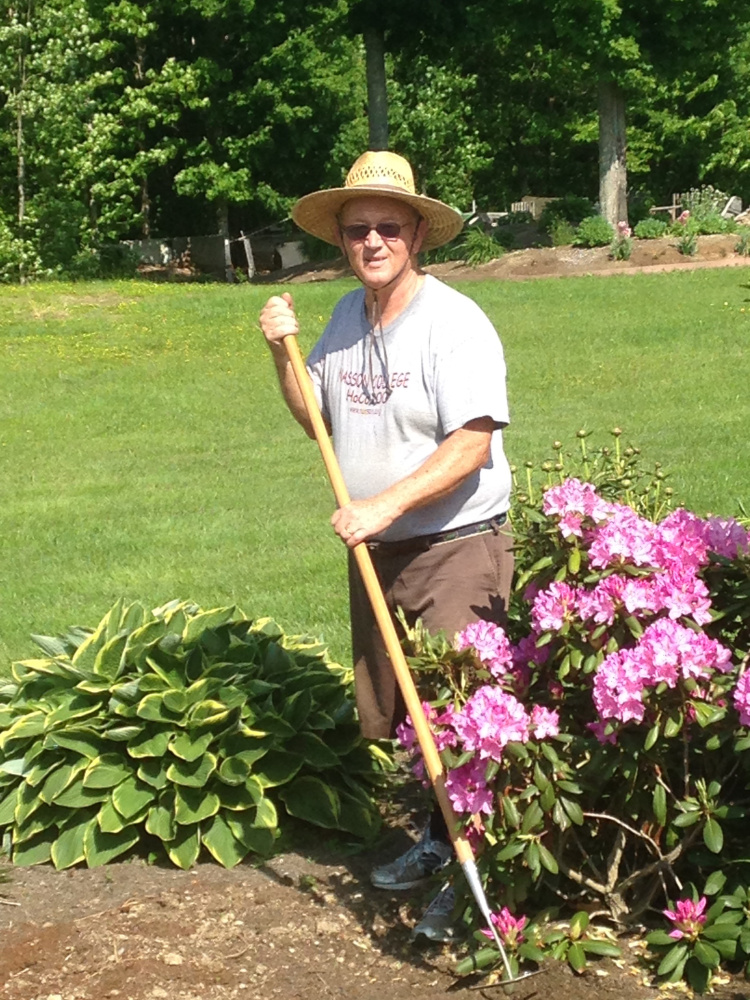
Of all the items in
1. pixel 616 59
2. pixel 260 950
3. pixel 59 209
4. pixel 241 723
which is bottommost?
pixel 260 950

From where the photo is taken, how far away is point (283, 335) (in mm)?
3732

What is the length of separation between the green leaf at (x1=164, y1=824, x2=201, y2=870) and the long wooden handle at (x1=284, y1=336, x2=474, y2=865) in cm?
97

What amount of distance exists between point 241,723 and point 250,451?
725 cm

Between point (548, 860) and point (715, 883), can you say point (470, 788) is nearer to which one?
point (548, 860)

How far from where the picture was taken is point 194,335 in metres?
18.6

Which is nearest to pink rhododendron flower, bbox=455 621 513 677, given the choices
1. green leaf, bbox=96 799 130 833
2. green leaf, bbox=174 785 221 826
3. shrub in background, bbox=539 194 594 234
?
green leaf, bbox=174 785 221 826

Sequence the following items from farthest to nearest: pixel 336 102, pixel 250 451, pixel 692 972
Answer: pixel 336 102
pixel 250 451
pixel 692 972

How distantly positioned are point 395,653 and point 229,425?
957 centimetres

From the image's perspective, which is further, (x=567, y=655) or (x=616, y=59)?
(x=616, y=59)

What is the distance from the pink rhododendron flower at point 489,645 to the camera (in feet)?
10.9

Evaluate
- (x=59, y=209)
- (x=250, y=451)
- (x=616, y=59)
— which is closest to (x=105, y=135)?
(x=59, y=209)

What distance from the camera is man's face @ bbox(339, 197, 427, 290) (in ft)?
12.0

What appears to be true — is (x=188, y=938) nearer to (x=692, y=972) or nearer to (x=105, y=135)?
(x=692, y=972)

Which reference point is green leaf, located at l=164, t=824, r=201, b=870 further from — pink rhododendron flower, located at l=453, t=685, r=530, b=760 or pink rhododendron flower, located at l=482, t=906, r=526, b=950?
pink rhododendron flower, located at l=453, t=685, r=530, b=760
